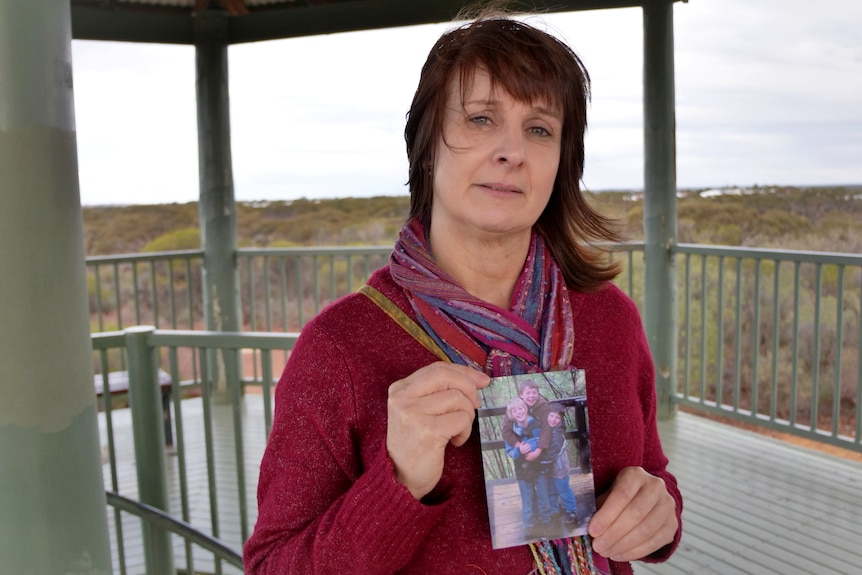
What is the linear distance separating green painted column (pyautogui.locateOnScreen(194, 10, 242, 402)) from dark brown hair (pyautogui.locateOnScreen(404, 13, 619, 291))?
4.71 m

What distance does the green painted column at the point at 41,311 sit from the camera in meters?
1.14

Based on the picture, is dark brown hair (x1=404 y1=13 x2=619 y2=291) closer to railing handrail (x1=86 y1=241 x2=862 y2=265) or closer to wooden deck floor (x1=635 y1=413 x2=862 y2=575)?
railing handrail (x1=86 y1=241 x2=862 y2=265)

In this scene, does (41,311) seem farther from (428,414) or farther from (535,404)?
(535,404)

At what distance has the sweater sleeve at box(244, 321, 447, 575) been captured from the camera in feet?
3.12

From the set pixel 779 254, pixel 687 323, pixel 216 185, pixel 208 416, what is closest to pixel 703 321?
pixel 687 323

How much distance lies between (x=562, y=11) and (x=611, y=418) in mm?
4354

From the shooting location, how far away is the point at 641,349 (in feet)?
4.34

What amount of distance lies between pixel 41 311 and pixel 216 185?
4749 millimetres

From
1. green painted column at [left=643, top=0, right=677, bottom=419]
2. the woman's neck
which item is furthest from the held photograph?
green painted column at [left=643, top=0, right=677, bottom=419]

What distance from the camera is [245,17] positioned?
18.6ft

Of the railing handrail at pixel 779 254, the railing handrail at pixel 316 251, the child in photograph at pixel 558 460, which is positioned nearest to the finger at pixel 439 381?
the child in photograph at pixel 558 460

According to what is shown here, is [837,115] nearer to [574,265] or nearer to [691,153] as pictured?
[691,153]

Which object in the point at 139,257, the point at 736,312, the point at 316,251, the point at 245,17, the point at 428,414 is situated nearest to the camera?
the point at 428,414

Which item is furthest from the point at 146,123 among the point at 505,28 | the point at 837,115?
the point at 505,28
